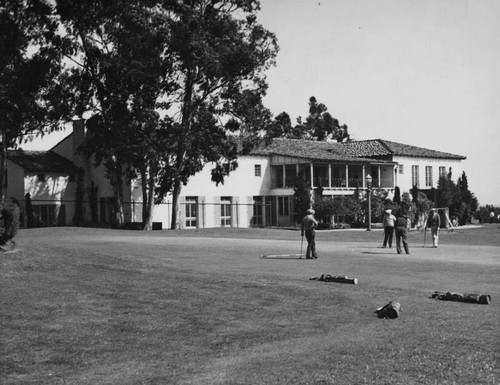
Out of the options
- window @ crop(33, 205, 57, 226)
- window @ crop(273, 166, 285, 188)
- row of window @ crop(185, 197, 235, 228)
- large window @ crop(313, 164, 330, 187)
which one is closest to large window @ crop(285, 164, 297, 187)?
window @ crop(273, 166, 285, 188)

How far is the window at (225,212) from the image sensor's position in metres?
55.5

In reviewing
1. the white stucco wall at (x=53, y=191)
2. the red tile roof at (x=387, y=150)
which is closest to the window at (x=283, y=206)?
the red tile roof at (x=387, y=150)

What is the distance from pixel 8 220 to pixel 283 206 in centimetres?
4214

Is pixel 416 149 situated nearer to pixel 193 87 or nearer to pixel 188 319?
pixel 193 87

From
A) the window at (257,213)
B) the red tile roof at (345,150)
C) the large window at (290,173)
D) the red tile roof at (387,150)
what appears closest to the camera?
the window at (257,213)

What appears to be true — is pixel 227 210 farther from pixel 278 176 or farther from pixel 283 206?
pixel 278 176

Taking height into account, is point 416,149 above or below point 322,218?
above

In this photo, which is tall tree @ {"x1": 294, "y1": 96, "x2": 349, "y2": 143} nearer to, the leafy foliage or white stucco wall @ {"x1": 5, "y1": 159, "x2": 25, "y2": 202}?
the leafy foliage

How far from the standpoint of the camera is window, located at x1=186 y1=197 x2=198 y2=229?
176 feet

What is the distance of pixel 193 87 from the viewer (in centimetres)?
4447

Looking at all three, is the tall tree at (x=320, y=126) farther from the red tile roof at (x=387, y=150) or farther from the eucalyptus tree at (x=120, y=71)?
the eucalyptus tree at (x=120, y=71)

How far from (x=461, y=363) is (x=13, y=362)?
5.72m

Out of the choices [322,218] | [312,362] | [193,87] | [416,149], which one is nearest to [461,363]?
[312,362]

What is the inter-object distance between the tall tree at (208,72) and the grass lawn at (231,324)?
75.5 feet
